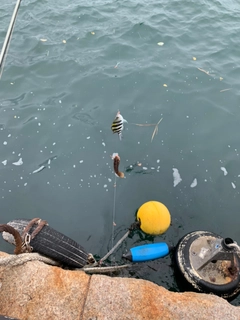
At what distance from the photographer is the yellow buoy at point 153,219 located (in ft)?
17.0

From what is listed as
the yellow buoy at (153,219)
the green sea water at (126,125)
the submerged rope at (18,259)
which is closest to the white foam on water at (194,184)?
the green sea water at (126,125)

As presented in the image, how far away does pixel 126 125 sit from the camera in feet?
25.1

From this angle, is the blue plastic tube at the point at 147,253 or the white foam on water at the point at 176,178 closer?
the blue plastic tube at the point at 147,253

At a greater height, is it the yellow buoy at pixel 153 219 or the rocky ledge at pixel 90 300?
the rocky ledge at pixel 90 300

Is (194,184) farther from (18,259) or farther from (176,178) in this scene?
(18,259)

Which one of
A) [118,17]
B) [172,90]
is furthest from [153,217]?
[118,17]

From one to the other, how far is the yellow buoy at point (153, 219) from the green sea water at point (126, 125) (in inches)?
15.9

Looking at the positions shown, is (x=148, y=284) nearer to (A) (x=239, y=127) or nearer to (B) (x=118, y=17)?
(A) (x=239, y=127)

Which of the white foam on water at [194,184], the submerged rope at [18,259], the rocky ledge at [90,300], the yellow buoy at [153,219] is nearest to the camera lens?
the rocky ledge at [90,300]

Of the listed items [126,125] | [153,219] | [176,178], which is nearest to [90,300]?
[153,219]

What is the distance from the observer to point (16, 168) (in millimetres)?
6820

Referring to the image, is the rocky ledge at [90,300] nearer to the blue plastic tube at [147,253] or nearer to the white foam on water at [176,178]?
the blue plastic tube at [147,253]

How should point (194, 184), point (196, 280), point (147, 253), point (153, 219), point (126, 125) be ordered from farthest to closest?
1. point (126, 125)
2. point (194, 184)
3. point (153, 219)
4. point (147, 253)
5. point (196, 280)

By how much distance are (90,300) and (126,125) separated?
5.07 meters
